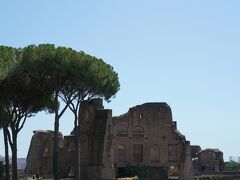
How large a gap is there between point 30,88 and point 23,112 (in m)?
1.89

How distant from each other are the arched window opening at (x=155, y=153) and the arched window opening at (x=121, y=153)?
8.86 feet

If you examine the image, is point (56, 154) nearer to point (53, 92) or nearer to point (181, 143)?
point (53, 92)

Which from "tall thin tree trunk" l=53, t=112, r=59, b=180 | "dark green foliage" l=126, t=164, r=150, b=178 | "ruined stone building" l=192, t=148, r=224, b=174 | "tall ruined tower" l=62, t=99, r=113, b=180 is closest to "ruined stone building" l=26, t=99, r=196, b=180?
"dark green foliage" l=126, t=164, r=150, b=178

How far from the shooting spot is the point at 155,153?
55.7 metres

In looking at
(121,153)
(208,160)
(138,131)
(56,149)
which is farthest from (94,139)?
(208,160)

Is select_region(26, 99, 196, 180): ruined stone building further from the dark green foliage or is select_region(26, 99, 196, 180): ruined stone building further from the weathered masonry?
the dark green foliage

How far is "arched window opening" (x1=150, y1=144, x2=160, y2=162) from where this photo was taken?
5528cm

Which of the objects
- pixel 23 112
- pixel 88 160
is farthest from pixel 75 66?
pixel 88 160

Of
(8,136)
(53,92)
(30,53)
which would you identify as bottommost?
(8,136)

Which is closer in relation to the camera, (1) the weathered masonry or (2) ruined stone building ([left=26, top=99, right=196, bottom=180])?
(2) ruined stone building ([left=26, top=99, right=196, bottom=180])

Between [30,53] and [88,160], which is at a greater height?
[30,53]

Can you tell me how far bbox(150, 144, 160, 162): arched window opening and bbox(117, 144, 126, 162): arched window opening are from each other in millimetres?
2701

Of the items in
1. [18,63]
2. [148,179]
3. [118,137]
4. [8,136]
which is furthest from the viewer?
[118,137]

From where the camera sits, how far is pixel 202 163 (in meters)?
70.0
